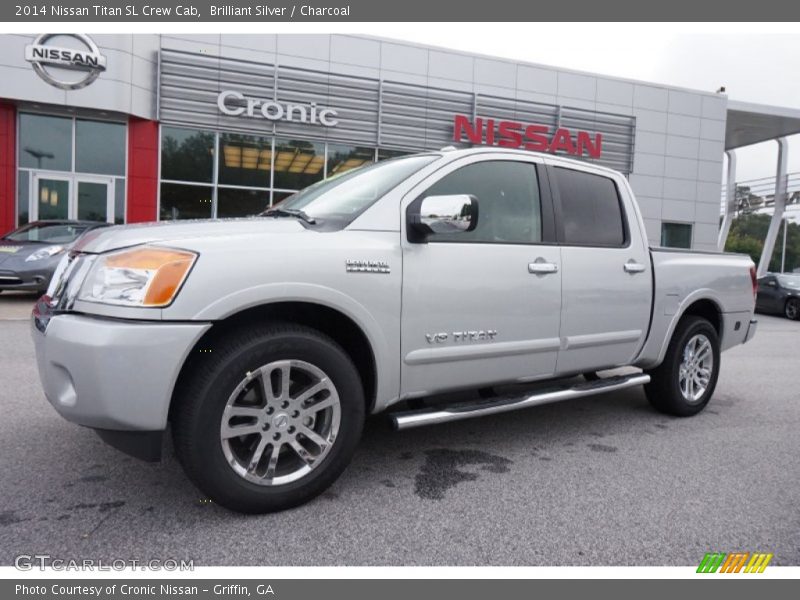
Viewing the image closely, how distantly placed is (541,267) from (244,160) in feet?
48.3

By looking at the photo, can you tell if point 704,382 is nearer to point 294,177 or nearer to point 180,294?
point 180,294

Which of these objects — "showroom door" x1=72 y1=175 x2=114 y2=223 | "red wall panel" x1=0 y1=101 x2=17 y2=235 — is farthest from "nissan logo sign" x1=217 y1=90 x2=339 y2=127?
"red wall panel" x1=0 y1=101 x2=17 y2=235

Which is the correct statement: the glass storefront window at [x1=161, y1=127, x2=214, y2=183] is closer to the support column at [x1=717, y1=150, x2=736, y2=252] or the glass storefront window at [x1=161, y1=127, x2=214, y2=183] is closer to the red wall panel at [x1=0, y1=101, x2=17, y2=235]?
the red wall panel at [x1=0, y1=101, x2=17, y2=235]

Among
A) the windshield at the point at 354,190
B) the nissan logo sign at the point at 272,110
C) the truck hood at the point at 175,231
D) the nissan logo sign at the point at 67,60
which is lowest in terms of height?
the truck hood at the point at 175,231

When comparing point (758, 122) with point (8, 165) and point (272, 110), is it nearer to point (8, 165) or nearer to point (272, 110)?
point (272, 110)

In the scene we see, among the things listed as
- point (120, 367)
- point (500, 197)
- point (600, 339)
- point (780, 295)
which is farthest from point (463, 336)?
point (780, 295)

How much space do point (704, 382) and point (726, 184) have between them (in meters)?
28.4

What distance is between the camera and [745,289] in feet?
16.5

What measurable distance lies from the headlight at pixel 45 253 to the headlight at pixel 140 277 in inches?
364

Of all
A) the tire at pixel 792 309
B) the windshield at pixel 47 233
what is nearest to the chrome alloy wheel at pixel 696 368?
the windshield at pixel 47 233

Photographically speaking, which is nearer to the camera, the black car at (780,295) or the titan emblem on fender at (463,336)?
the titan emblem on fender at (463,336)

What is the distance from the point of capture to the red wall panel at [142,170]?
15.6 m

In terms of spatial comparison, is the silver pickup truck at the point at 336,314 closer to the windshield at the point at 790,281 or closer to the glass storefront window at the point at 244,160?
the windshield at the point at 790,281

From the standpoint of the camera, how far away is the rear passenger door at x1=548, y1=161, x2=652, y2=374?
370 cm
